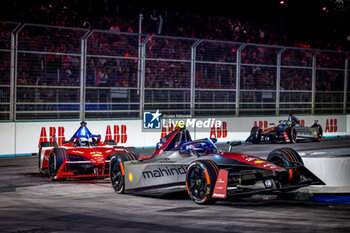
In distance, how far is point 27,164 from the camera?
14.8 m

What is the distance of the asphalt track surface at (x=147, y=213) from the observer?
21.7 feet

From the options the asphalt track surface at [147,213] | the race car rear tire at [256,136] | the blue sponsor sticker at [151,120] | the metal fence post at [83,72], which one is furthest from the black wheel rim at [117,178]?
the race car rear tire at [256,136]

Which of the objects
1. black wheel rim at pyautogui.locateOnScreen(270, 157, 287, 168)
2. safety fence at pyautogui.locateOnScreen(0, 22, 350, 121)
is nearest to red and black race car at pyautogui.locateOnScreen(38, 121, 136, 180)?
black wheel rim at pyautogui.locateOnScreen(270, 157, 287, 168)

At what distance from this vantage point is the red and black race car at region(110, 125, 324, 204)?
8055mm

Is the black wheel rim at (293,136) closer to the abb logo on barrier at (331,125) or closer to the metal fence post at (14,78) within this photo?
the abb logo on barrier at (331,125)

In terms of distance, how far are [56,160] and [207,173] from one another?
4.43m

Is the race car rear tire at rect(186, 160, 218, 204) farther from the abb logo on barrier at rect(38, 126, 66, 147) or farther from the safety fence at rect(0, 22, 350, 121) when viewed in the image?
the safety fence at rect(0, 22, 350, 121)

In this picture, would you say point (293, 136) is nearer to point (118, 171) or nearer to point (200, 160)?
point (118, 171)

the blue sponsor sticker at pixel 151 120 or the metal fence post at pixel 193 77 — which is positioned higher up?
the metal fence post at pixel 193 77

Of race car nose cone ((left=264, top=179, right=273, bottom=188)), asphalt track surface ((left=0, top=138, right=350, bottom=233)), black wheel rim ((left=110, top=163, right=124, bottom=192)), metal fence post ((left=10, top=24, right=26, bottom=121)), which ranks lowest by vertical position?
asphalt track surface ((left=0, top=138, right=350, bottom=233))

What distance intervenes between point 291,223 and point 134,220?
6.49 feet

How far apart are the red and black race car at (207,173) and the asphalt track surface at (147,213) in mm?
221

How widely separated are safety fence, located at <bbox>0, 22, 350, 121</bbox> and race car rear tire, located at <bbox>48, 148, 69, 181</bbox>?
5761 mm

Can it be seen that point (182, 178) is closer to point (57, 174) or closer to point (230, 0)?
point (57, 174)
